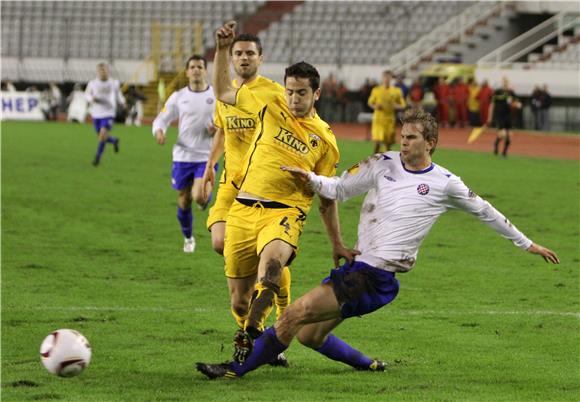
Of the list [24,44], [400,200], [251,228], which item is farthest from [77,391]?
[24,44]

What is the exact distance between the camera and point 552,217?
63.0 ft

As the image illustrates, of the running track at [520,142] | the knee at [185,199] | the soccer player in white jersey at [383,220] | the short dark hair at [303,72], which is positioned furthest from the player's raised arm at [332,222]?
the running track at [520,142]

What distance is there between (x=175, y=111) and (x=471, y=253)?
4.08 m

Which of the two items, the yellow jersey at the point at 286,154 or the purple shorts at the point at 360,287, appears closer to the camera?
the purple shorts at the point at 360,287

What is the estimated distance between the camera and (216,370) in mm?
8164

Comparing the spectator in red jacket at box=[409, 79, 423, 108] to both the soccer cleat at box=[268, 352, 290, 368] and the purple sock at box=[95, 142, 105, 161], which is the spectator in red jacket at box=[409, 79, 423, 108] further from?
the soccer cleat at box=[268, 352, 290, 368]

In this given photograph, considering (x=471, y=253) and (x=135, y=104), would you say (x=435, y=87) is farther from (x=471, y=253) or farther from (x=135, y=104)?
(x=471, y=253)

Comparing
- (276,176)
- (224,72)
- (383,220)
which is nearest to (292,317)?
(383,220)

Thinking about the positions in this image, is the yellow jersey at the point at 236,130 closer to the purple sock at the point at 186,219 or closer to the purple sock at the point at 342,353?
the purple sock at the point at 342,353

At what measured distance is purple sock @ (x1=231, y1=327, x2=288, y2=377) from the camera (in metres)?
7.94

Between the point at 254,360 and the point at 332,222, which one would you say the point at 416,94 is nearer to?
the point at 332,222

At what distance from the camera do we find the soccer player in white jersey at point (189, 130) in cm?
1434

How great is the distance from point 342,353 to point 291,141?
150 centimetres

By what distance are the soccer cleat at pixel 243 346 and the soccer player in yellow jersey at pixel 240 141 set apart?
0.49 meters
